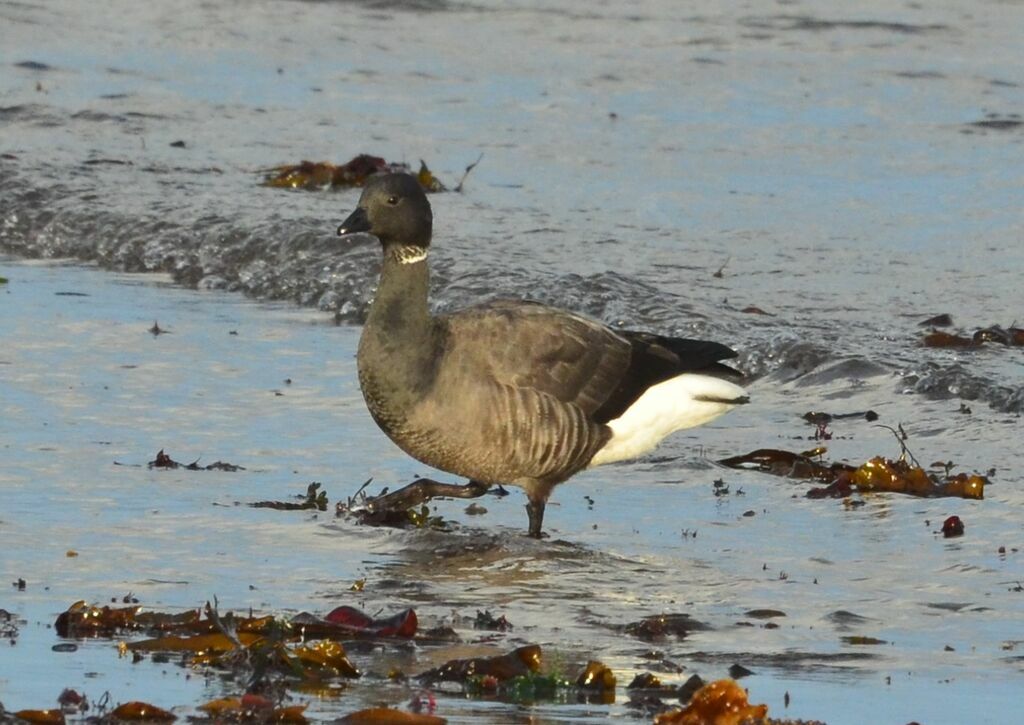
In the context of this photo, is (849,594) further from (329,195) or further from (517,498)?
(329,195)

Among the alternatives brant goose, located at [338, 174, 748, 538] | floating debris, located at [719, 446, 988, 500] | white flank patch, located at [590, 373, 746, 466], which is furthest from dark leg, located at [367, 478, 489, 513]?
floating debris, located at [719, 446, 988, 500]

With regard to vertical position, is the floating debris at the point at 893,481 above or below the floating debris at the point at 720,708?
above

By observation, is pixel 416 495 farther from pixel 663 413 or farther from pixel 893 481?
pixel 893 481

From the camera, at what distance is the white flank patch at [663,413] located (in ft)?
30.5

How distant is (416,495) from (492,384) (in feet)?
1.91

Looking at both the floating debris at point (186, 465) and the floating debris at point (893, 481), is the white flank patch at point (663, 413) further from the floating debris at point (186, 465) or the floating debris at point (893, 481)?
the floating debris at point (186, 465)

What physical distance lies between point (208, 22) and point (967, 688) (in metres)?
17.8

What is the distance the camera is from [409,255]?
356 inches

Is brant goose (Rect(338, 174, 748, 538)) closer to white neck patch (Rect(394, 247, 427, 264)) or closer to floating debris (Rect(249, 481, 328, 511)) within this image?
white neck patch (Rect(394, 247, 427, 264))

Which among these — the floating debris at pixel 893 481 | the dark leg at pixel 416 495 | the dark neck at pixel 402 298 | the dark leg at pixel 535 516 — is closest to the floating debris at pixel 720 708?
the dark leg at pixel 535 516

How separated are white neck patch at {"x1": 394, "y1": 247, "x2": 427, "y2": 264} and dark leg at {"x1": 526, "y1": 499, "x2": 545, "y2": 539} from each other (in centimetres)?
118

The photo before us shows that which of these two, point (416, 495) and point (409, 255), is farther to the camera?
point (409, 255)

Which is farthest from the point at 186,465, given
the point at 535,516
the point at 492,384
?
the point at 535,516

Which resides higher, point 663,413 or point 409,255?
point 409,255
